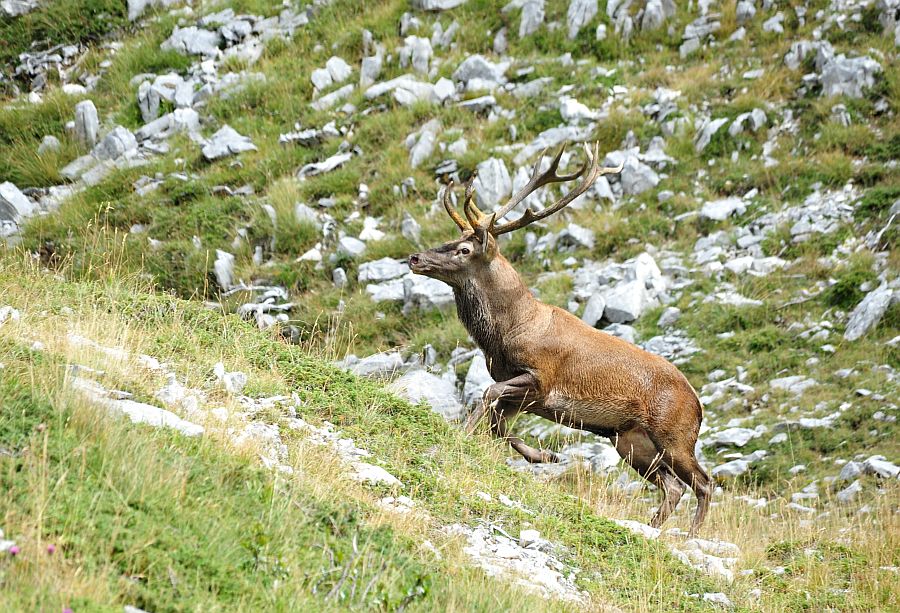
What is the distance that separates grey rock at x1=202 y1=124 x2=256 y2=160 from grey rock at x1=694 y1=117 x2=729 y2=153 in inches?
260

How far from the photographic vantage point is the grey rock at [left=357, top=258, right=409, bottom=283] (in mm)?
12584

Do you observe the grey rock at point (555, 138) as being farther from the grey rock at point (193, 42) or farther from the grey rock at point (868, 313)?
the grey rock at point (193, 42)

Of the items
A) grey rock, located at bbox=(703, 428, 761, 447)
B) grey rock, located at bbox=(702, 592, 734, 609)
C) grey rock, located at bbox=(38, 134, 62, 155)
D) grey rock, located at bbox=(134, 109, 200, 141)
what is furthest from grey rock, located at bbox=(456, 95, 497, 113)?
grey rock, located at bbox=(702, 592, 734, 609)

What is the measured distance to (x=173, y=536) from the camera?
3.95 metres

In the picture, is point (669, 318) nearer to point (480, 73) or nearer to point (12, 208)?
point (480, 73)

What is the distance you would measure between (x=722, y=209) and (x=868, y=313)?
2.77m

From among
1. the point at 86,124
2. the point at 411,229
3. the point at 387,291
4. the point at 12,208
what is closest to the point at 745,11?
the point at 411,229

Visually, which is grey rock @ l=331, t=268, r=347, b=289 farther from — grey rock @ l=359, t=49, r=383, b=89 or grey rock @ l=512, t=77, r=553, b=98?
grey rock @ l=359, t=49, r=383, b=89

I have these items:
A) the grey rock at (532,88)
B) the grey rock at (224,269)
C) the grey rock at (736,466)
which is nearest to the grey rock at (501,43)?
the grey rock at (532,88)

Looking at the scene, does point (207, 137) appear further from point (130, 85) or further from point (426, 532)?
point (426, 532)

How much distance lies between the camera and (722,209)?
1239 centimetres

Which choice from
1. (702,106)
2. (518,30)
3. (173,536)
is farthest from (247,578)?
(518,30)

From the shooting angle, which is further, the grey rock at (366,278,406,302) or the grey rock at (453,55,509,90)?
the grey rock at (453,55,509,90)

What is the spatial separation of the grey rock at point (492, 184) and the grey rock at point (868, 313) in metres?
4.90
